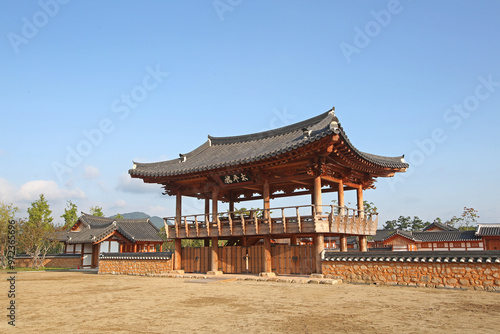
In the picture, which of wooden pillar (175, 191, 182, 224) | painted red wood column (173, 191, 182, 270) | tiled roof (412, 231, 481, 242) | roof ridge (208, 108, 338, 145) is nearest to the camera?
roof ridge (208, 108, 338, 145)

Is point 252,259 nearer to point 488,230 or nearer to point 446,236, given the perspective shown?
point 488,230

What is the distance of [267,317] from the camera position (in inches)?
341

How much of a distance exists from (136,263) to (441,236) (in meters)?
37.9

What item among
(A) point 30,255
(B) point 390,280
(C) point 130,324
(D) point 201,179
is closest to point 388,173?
(B) point 390,280

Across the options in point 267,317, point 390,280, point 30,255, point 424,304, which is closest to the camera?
point 267,317

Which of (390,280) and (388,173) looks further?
(388,173)

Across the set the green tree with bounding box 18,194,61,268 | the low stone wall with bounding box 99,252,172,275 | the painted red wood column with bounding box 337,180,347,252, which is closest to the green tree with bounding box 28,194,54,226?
the green tree with bounding box 18,194,61,268

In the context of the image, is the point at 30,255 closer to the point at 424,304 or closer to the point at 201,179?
the point at 201,179

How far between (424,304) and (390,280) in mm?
4756

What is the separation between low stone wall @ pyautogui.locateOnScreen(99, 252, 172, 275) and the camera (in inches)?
884

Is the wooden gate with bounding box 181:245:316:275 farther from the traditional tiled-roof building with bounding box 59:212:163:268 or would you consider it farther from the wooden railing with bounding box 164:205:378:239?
the traditional tiled-roof building with bounding box 59:212:163:268

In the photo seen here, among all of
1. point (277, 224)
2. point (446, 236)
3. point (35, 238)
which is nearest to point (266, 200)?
point (277, 224)

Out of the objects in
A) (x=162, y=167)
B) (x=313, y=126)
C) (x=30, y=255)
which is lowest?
(x=30, y=255)

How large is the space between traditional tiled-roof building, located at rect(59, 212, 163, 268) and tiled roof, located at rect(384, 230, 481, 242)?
30.2m
